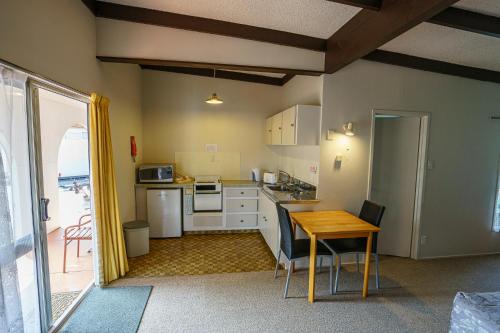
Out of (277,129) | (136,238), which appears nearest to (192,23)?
(277,129)

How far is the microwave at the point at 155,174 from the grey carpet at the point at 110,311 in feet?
5.88

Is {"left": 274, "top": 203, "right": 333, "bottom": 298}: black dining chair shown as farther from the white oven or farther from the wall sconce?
the white oven

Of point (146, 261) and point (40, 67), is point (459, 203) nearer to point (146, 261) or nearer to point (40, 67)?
point (146, 261)

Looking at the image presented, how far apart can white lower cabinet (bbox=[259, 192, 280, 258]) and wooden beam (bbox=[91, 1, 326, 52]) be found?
2023mm

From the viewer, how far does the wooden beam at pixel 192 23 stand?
105 inches

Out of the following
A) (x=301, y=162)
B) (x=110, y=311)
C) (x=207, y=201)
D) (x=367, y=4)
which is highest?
(x=367, y=4)

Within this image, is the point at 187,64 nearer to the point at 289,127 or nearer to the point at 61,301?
the point at 289,127

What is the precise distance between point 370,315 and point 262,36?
2992 millimetres

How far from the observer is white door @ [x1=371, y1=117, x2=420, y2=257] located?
11.3ft

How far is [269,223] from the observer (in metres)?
3.69

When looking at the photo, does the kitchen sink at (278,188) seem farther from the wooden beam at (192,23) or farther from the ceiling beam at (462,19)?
the ceiling beam at (462,19)

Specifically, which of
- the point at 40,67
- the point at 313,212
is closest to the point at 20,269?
the point at 40,67

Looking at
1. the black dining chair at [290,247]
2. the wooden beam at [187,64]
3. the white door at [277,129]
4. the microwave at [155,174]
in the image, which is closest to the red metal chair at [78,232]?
the microwave at [155,174]

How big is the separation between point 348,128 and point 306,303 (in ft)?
6.44
